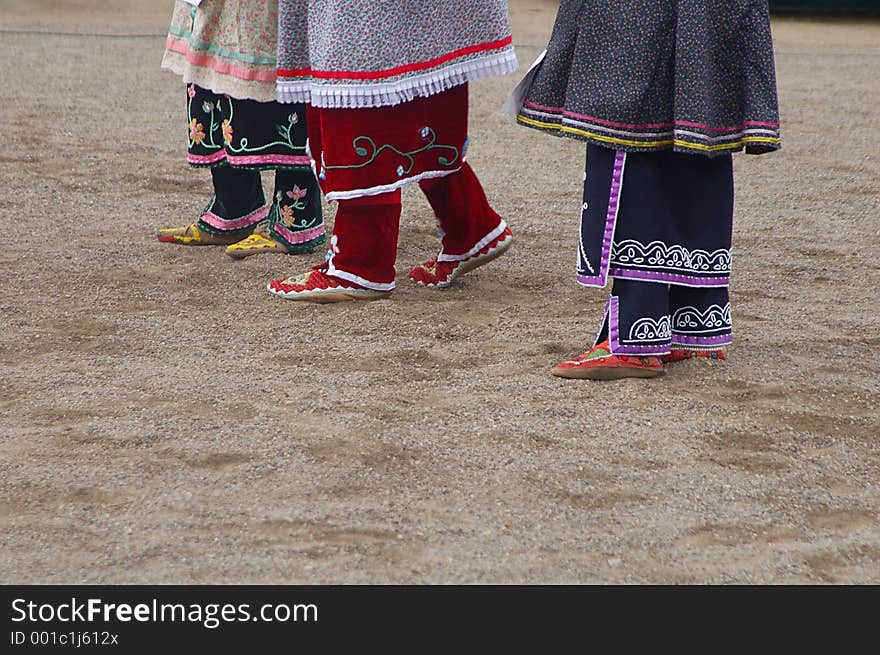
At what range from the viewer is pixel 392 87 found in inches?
113

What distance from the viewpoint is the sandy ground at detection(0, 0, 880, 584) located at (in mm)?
1922

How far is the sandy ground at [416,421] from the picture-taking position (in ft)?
6.31

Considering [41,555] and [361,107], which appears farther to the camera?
[361,107]

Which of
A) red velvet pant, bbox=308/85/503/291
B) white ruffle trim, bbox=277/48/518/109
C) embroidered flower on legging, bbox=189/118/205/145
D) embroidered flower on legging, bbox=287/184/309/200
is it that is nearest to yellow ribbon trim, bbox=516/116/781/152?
white ruffle trim, bbox=277/48/518/109

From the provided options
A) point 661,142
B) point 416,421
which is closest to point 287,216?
point 416,421

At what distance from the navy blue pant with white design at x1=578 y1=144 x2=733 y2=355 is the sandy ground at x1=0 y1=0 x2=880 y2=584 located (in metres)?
0.17

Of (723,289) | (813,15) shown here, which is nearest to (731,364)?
(723,289)

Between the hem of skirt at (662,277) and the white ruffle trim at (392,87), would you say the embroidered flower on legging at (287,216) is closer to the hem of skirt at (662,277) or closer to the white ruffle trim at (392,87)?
the white ruffle trim at (392,87)

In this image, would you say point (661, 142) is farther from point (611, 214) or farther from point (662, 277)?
point (662, 277)

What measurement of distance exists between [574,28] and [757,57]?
381mm

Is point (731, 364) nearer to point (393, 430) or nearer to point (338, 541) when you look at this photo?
point (393, 430)

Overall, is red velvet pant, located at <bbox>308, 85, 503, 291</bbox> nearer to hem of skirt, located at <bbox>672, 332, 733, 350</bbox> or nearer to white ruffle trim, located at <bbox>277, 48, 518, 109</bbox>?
white ruffle trim, located at <bbox>277, 48, 518, 109</bbox>

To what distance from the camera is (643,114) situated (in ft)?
7.96

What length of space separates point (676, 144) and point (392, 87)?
0.80m
